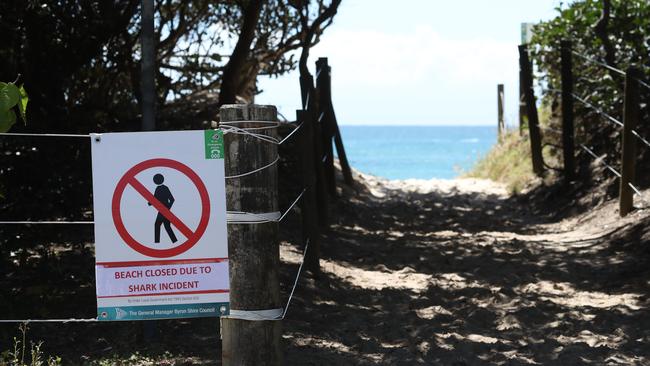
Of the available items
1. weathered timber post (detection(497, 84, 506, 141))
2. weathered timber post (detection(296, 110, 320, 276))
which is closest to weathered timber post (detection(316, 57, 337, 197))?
weathered timber post (detection(296, 110, 320, 276))

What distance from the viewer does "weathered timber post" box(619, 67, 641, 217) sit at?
9.59 m

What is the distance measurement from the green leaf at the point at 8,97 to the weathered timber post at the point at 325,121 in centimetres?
825

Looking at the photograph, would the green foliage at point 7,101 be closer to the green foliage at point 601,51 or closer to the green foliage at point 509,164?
the green foliage at point 601,51

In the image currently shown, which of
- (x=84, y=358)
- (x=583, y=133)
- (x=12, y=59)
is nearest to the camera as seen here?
(x=84, y=358)

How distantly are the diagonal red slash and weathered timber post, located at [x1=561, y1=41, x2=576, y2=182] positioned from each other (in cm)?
871

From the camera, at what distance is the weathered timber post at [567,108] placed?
39.4 feet

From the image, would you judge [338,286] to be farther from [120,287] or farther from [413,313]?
[120,287]

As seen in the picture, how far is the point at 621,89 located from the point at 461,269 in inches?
156

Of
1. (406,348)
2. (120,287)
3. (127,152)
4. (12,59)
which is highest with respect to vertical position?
(12,59)

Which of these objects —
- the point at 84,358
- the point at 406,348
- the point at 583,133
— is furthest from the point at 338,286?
the point at 583,133

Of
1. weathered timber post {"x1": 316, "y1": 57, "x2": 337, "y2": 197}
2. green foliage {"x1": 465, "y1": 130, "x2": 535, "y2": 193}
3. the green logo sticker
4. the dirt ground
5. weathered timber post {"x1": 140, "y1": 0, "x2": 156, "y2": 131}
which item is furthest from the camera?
green foliage {"x1": 465, "y1": 130, "x2": 535, "y2": 193}

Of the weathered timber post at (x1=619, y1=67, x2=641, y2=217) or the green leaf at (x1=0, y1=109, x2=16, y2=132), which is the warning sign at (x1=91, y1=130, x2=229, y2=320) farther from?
the weathered timber post at (x1=619, y1=67, x2=641, y2=217)

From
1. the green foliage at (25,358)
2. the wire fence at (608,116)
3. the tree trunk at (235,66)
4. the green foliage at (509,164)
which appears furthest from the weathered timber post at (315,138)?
the green foliage at (509,164)

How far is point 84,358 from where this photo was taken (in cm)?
588
